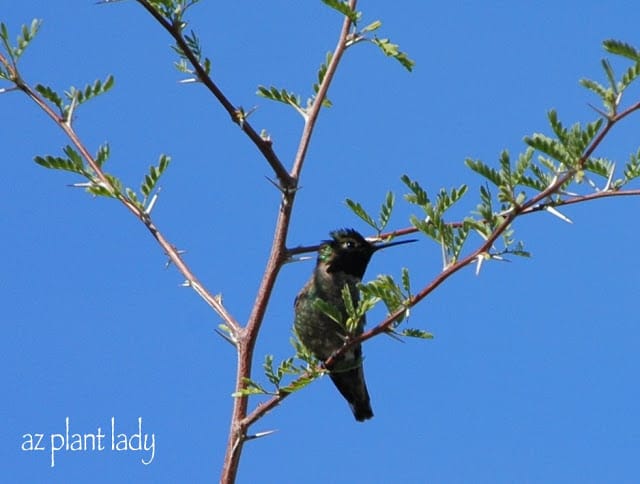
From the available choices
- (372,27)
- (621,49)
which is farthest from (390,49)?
(621,49)

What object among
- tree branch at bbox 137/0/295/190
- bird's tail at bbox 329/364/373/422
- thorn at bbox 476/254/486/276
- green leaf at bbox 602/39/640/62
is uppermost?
bird's tail at bbox 329/364/373/422

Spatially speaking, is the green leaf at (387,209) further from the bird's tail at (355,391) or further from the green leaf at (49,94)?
the bird's tail at (355,391)

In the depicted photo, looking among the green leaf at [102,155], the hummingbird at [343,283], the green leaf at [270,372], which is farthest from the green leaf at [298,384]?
the hummingbird at [343,283]

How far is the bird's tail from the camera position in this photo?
8.20 metres

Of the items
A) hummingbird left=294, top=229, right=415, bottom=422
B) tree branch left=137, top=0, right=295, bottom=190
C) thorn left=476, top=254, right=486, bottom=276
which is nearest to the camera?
thorn left=476, top=254, right=486, bottom=276

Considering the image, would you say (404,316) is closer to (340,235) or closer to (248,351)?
(248,351)

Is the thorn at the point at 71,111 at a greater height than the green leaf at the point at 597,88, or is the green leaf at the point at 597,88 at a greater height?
the thorn at the point at 71,111

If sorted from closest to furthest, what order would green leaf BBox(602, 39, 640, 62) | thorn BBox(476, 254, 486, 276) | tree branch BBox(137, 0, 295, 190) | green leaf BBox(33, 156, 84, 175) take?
1. green leaf BBox(602, 39, 640, 62)
2. thorn BBox(476, 254, 486, 276)
3. tree branch BBox(137, 0, 295, 190)
4. green leaf BBox(33, 156, 84, 175)

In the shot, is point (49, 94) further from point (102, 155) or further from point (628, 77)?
point (628, 77)

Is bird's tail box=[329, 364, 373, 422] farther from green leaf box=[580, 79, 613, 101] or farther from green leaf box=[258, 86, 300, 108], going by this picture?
green leaf box=[580, 79, 613, 101]

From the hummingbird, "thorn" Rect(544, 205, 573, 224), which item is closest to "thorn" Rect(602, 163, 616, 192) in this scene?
"thorn" Rect(544, 205, 573, 224)

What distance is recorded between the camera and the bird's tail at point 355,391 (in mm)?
8203

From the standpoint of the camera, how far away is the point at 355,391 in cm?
823

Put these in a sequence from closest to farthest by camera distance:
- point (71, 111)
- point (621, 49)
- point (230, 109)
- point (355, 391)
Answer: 1. point (621, 49)
2. point (230, 109)
3. point (71, 111)
4. point (355, 391)
